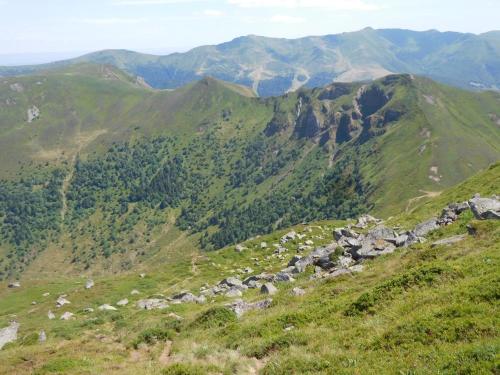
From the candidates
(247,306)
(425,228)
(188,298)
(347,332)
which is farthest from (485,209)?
(188,298)

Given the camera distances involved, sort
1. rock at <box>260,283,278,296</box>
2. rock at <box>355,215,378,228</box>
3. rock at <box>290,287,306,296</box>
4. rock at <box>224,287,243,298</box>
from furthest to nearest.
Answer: rock at <box>355,215,378,228</box> < rock at <box>224,287,243,298</box> < rock at <box>260,283,278,296</box> < rock at <box>290,287,306,296</box>

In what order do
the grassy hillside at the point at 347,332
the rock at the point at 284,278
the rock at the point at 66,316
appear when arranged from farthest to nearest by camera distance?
the rock at the point at 66,316 < the rock at the point at 284,278 < the grassy hillside at the point at 347,332

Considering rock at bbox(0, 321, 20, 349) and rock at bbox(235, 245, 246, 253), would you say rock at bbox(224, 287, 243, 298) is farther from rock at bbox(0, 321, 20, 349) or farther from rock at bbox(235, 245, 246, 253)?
rock at bbox(235, 245, 246, 253)

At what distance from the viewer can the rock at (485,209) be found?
39.0m

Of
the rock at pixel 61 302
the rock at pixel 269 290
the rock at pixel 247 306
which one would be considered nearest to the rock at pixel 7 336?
the rock at pixel 61 302

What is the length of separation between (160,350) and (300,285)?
15542 mm

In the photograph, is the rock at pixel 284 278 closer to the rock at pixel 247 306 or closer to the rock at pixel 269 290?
the rock at pixel 269 290

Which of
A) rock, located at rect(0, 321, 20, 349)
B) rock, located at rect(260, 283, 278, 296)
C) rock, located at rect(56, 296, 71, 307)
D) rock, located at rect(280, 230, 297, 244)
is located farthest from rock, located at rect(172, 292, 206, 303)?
rock, located at rect(280, 230, 297, 244)

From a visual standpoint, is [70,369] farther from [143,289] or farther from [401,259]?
[143,289]

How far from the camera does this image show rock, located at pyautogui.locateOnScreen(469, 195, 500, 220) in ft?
128

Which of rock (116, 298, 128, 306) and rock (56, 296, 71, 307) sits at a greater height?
rock (116, 298, 128, 306)

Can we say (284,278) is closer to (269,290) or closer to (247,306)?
(269,290)

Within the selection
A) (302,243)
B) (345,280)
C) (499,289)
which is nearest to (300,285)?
(345,280)

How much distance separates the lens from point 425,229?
47000 mm
